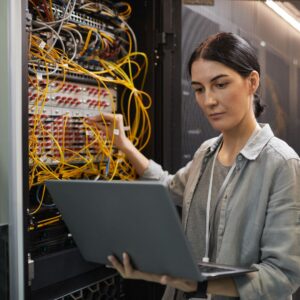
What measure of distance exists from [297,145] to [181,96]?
→ 754mm

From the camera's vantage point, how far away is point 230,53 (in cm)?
137

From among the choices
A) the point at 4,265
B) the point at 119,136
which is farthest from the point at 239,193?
the point at 4,265

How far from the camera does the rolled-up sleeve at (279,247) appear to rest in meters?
1.20

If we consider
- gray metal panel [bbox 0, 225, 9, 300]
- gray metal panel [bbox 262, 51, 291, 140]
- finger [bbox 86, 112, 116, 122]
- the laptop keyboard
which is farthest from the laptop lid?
gray metal panel [bbox 262, 51, 291, 140]

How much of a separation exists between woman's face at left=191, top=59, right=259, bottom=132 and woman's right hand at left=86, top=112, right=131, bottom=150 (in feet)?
1.48

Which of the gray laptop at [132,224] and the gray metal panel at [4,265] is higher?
the gray laptop at [132,224]

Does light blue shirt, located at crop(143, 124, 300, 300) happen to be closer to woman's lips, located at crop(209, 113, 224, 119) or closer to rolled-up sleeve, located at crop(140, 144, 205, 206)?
woman's lips, located at crop(209, 113, 224, 119)

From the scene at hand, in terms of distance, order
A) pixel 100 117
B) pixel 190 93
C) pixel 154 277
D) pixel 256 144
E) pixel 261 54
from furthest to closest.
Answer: pixel 261 54 < pixel 190 93 < pixel 100 117 < pixel 256 144 < pixel 154 277

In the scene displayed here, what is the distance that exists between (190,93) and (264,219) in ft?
2.73

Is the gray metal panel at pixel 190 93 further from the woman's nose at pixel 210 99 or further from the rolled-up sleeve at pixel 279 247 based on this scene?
the rolled-up sleeve at pixel 279 247

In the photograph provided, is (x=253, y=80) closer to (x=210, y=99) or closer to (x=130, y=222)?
(x=210, y=99)

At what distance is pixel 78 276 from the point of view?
165cm

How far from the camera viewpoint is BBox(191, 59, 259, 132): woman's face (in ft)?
4.49

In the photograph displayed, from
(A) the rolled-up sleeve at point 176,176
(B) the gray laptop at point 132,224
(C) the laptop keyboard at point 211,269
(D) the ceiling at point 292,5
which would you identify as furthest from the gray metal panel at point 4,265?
(D) the ceiling at point 292,5
